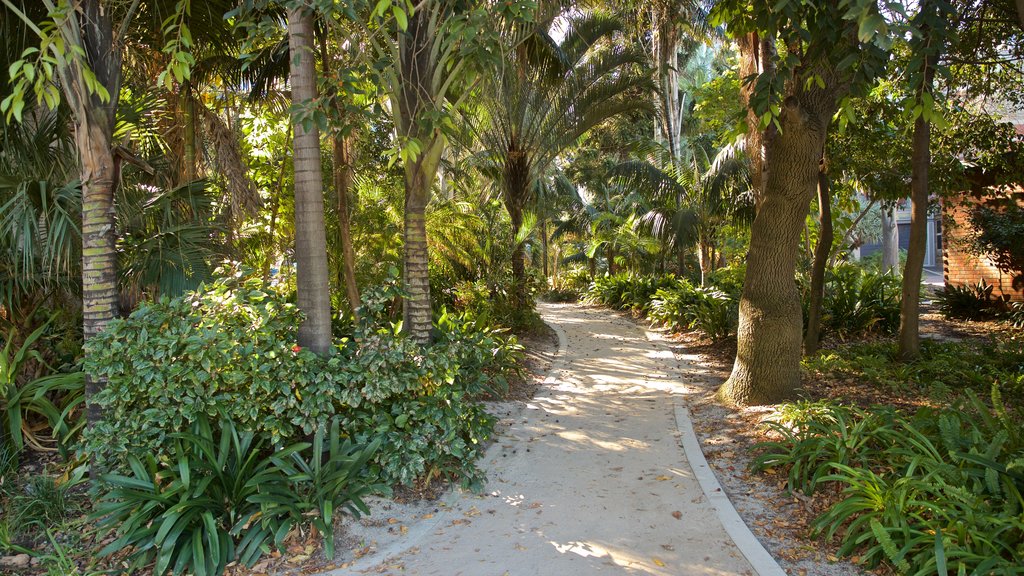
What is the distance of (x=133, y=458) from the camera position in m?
4.38

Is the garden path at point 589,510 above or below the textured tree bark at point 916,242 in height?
below

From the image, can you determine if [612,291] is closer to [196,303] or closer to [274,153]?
[274,153]

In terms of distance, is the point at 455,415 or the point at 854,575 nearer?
the point at 854,575

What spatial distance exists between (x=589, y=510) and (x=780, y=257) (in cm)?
410

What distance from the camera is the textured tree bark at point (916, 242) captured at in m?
8.66

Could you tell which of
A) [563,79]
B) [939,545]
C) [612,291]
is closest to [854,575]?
[939,545]

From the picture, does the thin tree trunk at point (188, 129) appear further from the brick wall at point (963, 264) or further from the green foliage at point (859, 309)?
the brick wall at point (963, 264)

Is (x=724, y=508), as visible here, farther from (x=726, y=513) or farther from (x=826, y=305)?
(x=826, y=305)

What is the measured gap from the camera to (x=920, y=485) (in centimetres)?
418

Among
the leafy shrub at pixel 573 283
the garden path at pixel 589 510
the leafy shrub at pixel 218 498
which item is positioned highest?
the leafy shrub at pixel 573 283

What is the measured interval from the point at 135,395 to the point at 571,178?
2680 centimetres

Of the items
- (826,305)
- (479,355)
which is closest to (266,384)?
(479,355)

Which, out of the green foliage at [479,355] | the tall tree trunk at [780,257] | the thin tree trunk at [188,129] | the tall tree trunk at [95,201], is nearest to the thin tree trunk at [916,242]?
the tall tree trunk at [780,257]

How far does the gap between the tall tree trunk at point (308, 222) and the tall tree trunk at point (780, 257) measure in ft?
15.8
